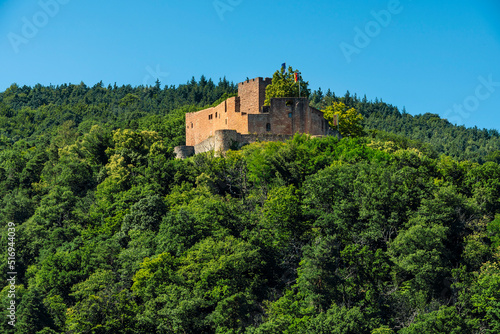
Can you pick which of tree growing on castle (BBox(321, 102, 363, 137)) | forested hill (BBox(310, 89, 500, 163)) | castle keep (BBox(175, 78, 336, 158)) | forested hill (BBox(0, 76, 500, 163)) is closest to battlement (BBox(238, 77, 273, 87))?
castle keep (BBox(175, 78, 336, 158))

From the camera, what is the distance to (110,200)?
2243 inches

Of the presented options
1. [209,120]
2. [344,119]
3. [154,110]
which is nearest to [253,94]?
[209,120]

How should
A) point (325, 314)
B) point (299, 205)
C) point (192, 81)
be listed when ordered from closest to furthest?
point (325, 314) < point (299, 205) < point (192, 81)

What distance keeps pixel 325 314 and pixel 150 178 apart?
22353mm

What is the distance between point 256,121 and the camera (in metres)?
60.6

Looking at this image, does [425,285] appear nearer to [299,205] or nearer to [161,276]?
[299,205]

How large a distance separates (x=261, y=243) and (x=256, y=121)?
16.8 m

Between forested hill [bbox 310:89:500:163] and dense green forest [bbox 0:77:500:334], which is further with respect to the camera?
forested hill [bbox 310:89:500:163]

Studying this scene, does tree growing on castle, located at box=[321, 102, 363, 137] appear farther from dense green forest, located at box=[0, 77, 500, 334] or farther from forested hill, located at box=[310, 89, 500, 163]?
forested hill, located at box=[310, 89, 500, 163]

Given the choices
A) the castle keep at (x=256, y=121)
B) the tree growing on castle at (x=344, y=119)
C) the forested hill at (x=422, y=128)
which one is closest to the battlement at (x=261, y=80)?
the castle keep at (x=256, y=121)

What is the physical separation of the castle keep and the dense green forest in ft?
7.56

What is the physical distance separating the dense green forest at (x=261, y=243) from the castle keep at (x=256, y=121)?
7.56 ft

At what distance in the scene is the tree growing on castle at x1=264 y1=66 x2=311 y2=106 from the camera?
62744 millimetres

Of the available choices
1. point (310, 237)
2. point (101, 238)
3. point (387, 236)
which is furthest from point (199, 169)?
point (387, 236)
